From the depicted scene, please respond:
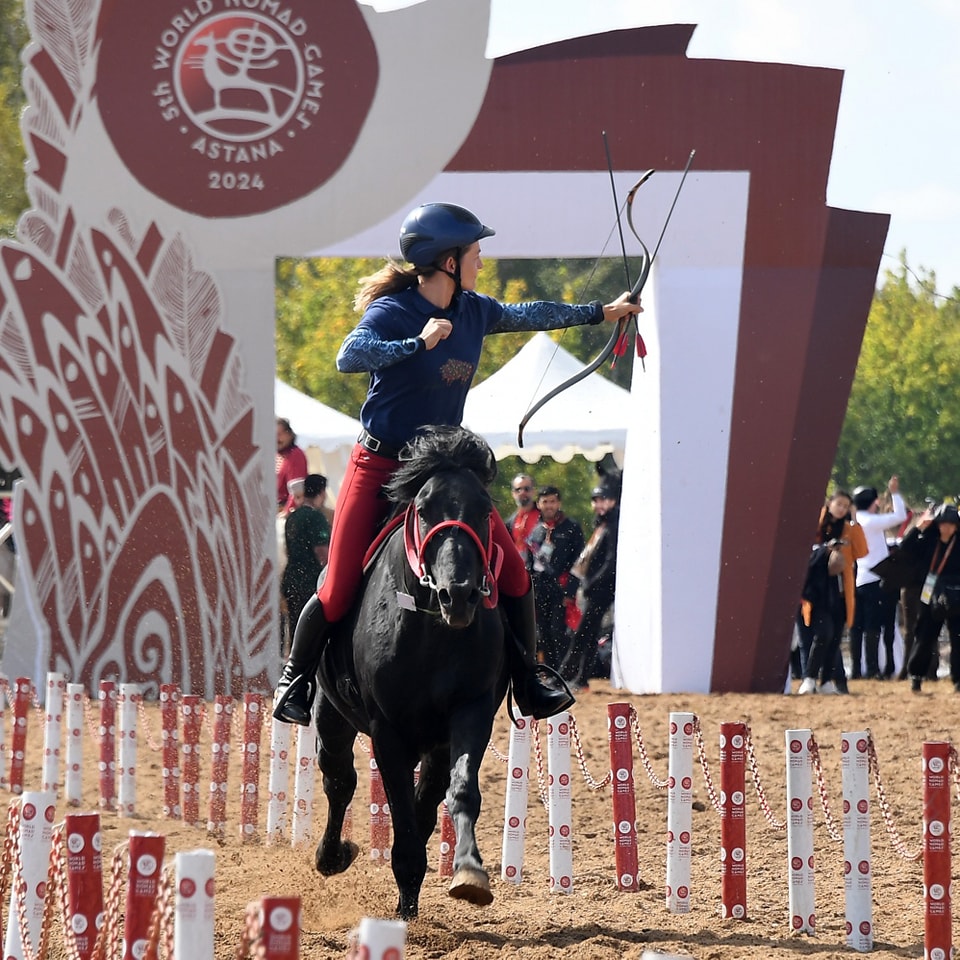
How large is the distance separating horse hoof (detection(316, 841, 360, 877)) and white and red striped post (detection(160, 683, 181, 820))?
316 centimetres

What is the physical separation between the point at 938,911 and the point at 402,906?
202 centimetres

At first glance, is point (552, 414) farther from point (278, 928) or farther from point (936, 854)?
point (278, 928)

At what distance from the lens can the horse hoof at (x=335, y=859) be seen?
25.3 feet

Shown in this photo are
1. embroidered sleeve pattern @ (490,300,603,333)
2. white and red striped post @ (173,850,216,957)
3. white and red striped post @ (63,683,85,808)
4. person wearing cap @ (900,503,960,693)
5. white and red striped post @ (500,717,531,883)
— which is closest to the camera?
white and red striped post @ (173,850,216,957)

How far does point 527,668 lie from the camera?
22.2 ft

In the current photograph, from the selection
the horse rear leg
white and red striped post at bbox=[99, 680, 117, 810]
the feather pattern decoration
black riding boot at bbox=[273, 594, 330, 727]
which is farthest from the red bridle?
the feather pattern decoration

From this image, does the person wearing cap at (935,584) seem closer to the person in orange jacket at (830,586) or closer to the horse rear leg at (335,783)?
the person in orange jacket at (830,586)

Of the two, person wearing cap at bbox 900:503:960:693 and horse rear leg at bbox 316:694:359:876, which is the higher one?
person wearing cap at bbox 900:503:960:693

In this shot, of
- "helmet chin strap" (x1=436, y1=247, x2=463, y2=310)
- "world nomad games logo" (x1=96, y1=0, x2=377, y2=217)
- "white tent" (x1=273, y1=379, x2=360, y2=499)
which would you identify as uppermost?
"world nomad games logo" (x1=96, y1=0, x2=377, y2=217)

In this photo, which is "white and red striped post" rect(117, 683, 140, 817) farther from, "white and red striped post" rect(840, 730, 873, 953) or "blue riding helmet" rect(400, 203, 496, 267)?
"white and red striped post" rect(840, 730, 873, 953)

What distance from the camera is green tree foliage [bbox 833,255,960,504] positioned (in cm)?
4294

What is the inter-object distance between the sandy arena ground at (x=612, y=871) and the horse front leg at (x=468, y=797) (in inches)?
19.4

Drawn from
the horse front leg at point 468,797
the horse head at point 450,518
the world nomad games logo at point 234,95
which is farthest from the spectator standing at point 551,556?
the horse front leg at point 468,797

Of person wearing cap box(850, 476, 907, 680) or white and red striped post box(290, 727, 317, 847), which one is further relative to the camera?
person wearing cap box(850, 476, 907, 680)
